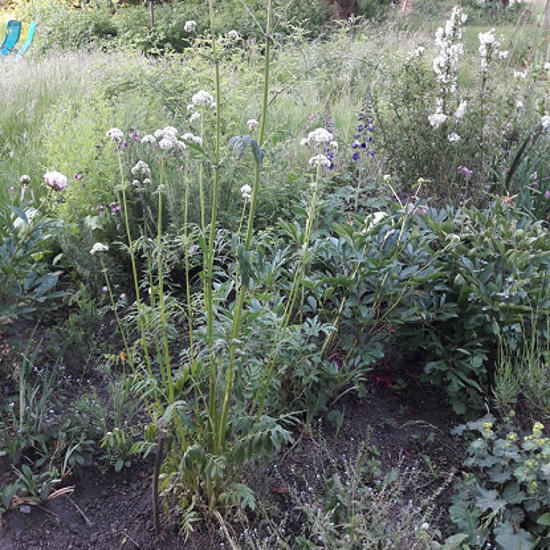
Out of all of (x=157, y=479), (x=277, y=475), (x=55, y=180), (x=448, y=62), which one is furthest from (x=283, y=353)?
(x=448, y=62)

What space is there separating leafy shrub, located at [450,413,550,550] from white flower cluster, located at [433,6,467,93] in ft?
8.32

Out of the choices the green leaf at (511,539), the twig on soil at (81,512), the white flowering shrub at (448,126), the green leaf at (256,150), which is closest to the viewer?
the green leaf at (256,150)

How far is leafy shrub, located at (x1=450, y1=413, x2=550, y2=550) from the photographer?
1793 millimetres

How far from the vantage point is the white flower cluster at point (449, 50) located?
3.36 m

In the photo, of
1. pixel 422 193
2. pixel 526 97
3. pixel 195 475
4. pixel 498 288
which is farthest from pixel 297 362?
pixel 526 97

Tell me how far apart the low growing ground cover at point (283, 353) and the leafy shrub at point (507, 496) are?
0.01m

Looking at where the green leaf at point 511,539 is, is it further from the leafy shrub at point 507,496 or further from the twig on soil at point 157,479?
the twig on soil at point 157,479

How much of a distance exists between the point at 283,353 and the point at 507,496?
974 mm

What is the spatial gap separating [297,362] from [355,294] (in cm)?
43

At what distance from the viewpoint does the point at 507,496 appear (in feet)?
6.26

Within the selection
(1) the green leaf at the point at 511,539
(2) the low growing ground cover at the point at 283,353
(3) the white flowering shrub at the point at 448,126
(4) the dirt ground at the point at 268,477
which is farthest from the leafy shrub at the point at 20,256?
(3) the white flowering shrub at the point at 448,126

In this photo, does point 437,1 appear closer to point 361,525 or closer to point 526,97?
point 526,97

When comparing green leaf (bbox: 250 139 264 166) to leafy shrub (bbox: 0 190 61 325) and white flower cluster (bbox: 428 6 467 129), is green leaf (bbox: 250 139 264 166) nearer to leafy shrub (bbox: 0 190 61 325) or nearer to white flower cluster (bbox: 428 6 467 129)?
leafy shrub (bbox: 0 190 61 325)

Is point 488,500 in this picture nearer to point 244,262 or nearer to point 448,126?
point 244,262
